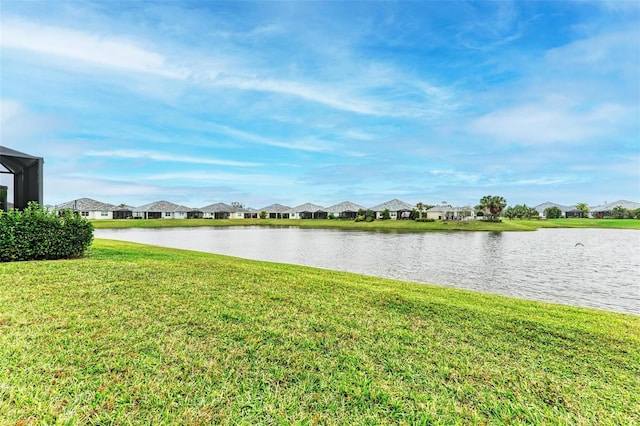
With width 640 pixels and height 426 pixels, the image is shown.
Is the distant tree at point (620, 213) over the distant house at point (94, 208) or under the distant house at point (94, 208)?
under

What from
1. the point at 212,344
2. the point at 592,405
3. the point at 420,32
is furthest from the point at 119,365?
the point at 420,32

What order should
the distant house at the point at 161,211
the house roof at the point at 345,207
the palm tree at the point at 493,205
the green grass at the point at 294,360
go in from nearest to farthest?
the green grass at the point at 294,360
the palm tree at the point at 493,205
the distant house at the point at 161,211
the house roof at the point at 345,207

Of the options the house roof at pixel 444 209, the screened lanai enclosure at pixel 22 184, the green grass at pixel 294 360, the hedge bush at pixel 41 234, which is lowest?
the green grass at pixel 294 360

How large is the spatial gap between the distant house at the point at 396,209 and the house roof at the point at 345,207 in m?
4.64

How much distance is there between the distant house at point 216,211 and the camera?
8894 cm

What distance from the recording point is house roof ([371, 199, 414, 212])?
75537 millimetres

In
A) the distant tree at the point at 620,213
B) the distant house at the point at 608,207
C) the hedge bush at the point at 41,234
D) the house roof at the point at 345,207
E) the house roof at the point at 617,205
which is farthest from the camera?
the distant house at the point at 608,207

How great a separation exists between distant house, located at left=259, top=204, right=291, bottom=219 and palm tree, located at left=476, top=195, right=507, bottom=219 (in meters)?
48.1

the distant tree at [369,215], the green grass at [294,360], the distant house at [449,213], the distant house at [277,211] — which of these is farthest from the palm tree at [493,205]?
the green grass at [294,360]

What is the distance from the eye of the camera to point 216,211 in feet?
294

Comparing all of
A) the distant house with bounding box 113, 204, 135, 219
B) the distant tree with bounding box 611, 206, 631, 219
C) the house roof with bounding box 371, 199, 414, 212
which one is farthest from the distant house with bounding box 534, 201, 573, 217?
the distant house with bounding box 113, 204, 135, 219

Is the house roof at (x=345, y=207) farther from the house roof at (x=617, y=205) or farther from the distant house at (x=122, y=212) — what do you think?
the house roof at (x=617, y=205)

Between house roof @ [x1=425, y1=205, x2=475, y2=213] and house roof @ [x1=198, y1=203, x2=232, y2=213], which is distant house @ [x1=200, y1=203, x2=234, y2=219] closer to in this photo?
house roof @ [x1=198, y1=203, x2=232, y2=213]

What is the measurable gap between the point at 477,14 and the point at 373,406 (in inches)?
703
